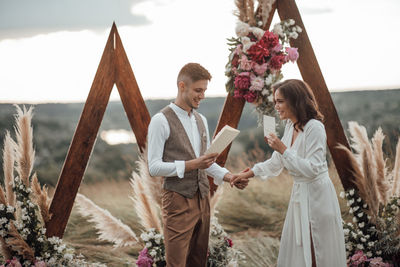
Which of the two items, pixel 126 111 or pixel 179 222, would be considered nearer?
pixel 179 222

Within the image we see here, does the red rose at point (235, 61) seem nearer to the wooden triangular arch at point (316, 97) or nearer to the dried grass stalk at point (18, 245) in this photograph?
the wooden triangular arch at point (316, 97)

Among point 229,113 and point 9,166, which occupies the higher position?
point 229,113

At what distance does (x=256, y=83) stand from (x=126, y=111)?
1.16 meters

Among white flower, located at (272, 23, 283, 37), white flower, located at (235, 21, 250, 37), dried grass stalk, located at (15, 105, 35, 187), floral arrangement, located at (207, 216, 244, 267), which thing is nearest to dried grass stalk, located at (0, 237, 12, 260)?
dried grass stalk, located at (15, 105, 35, 187)

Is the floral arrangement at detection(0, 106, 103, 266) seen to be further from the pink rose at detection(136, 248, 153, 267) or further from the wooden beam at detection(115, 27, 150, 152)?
the wooden beam at detection(115, 27, 150, 152)

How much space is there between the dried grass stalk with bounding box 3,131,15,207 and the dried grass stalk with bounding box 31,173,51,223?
182mm

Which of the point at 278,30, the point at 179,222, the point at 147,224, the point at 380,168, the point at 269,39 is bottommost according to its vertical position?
the point at 147,224

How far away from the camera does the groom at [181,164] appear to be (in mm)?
2547

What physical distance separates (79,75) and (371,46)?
318 cm

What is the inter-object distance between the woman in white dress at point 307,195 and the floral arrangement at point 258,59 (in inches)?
27.6

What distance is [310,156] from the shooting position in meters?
2.55

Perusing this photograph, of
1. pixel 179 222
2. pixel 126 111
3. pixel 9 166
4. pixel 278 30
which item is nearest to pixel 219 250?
pixel 179 222

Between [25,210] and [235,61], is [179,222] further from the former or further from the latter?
[235,61]

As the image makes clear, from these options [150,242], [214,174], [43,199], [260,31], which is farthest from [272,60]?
[43,199]
